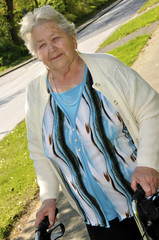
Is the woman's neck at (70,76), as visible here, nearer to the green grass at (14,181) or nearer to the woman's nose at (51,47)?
the woman's nose at (51,47)

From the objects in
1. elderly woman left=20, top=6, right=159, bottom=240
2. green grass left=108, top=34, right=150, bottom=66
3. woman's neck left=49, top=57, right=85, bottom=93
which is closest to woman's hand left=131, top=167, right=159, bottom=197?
elderly woman left=20, top=6, right=159, bottom=240

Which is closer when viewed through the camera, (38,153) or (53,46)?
(53,46)

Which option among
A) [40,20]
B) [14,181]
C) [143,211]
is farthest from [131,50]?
[143,211]

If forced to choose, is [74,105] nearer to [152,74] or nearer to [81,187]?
[81,187]

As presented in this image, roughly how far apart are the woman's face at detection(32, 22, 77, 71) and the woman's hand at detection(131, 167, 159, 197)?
0.84 m

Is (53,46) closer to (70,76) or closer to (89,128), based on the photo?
(70,76)

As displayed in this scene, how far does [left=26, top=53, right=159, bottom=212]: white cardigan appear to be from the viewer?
2025 millimetres

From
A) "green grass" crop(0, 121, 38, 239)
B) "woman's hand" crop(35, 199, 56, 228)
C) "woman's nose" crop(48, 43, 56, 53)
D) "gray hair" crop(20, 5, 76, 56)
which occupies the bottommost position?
"green grass" crop(0, 121, 38, 239)

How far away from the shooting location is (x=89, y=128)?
6.93 feet

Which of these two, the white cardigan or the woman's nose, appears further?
the woman's nose

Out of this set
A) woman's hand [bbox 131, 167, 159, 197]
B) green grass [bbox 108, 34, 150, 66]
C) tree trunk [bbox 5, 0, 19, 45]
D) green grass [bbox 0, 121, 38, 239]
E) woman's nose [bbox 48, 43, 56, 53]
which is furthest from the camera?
tree trunk [bbox 5, 0, 19, 45]

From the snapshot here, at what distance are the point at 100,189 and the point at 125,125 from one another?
0.43 metres

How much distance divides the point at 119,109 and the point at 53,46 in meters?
0.59

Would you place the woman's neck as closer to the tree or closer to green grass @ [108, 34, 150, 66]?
green grass @ [108, 34, 150, 66]
